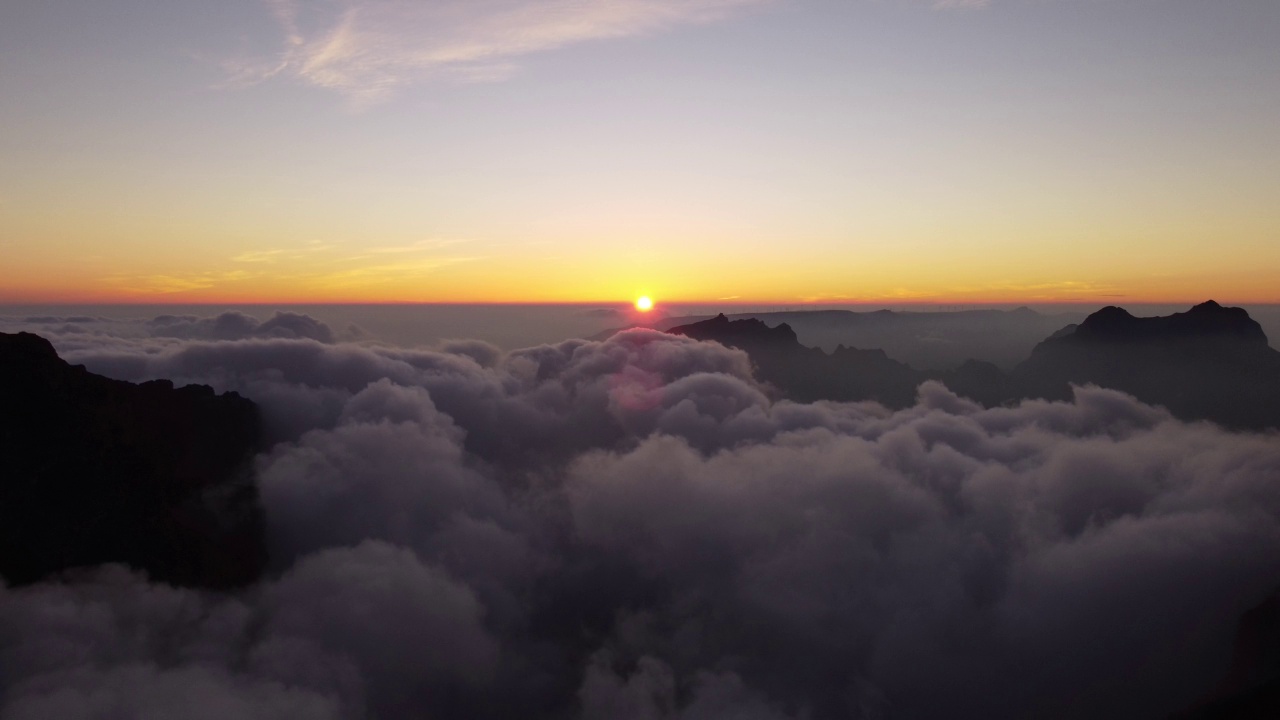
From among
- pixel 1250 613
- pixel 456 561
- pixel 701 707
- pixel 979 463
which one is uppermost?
pixel 979 463

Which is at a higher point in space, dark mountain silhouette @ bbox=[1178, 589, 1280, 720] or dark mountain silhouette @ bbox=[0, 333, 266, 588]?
dark mountain silhouette @ bbox=[0, 333, 266, 588]

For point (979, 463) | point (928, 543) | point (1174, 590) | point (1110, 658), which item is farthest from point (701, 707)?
point (979, 463)

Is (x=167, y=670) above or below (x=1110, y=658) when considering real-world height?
above

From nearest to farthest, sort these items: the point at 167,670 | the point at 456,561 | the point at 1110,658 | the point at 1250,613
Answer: the point at 167,670 < the point at 1250,613 < the point at 1110,658 < the point at 456,561

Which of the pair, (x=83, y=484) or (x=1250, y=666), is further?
(x=1250, y=666)

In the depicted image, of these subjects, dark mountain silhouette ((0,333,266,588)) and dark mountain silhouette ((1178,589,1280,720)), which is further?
dark mountain silhouette ((0,333,266,588))

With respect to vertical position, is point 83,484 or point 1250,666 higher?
point 83,484

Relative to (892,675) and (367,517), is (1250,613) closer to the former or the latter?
(892,675)

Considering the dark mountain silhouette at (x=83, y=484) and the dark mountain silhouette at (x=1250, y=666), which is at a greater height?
the dark mountain silhouette at (x=83, y=484)
